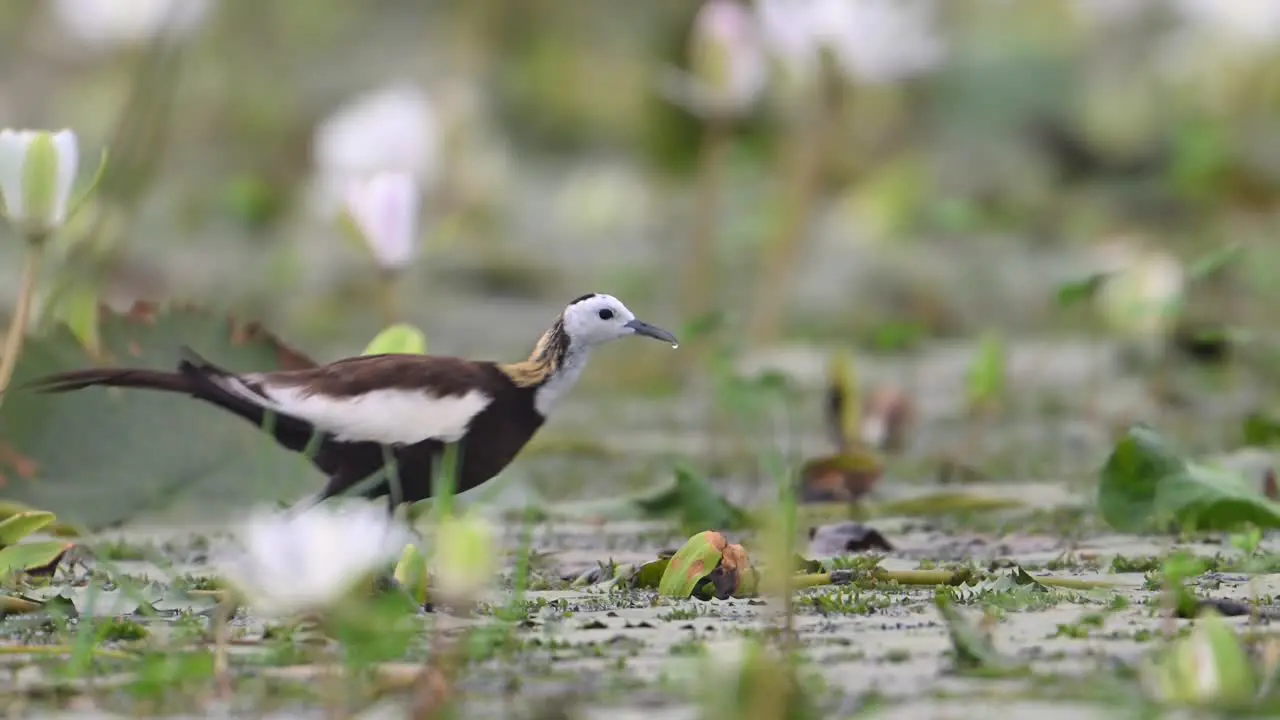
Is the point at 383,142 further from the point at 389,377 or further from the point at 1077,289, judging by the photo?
the point at 389,377

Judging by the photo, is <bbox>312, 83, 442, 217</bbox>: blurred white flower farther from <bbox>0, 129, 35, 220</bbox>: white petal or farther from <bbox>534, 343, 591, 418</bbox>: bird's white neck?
<bbox>534, 343, 591, 418</bbox>: bird's white neck

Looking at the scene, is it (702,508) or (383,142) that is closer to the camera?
(702,508)

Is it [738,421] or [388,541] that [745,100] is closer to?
[738,421]

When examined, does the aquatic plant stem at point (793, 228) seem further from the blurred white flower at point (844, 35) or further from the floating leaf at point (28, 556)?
the floating leaf at point (28, 556)

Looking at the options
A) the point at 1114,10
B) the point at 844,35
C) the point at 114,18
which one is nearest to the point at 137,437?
the point at 844,35

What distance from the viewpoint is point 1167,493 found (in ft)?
11.8

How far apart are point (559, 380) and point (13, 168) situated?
88cm

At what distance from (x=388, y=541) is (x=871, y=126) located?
8502 millimetres

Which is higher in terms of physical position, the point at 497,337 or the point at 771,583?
the point at 497,337

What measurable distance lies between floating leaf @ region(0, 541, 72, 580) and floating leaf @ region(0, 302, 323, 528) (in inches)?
27.3

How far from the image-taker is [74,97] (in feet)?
37.5

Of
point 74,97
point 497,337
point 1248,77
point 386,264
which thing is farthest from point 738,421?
A: point 74,97

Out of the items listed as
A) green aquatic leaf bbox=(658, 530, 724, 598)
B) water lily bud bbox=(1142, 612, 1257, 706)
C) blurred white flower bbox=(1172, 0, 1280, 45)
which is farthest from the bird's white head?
blurred white flower bbox=(1172, 0, 1280, 45)

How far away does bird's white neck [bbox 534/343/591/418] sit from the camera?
313 centimetres
